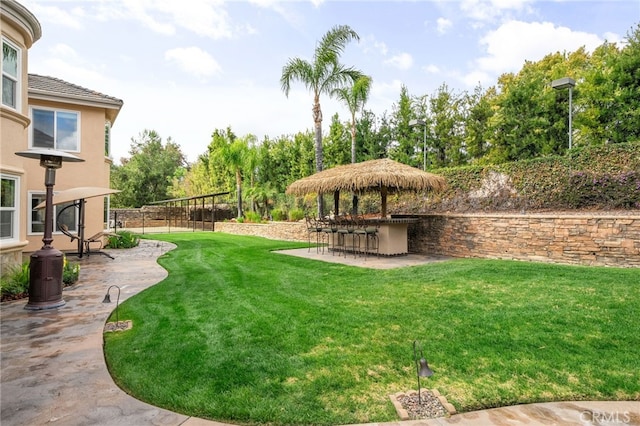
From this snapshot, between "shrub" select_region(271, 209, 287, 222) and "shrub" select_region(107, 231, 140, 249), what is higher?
"shrub" select_region(271, 209, 287, 222)

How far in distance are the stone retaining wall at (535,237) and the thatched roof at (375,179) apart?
1354 mm

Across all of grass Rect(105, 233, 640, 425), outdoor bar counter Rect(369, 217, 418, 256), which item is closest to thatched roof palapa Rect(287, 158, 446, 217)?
outdoor bar counter Rect(369, 217, 418, 256)

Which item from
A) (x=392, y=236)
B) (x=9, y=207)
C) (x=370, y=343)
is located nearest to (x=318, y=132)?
(x=392, y=236)

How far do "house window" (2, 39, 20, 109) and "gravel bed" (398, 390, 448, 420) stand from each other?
966 centimetres

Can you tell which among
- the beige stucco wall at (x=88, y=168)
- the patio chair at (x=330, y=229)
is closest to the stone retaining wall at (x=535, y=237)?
the patio chair at (x=330, y=229)

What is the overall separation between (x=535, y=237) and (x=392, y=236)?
13.0ft

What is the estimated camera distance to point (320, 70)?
16.4 m

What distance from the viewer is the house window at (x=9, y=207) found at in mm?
7738

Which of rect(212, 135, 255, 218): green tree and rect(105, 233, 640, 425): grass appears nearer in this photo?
rect(105, 233, 640, 425): grass

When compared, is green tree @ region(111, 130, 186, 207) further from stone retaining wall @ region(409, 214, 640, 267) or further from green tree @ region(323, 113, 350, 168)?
stone retaining wall @ region(409, 214, 640, 267)

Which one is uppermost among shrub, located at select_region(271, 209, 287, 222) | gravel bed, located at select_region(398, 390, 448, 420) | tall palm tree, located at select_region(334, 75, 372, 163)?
tall palm tree, located at select_region(334, 75, 372, 163)

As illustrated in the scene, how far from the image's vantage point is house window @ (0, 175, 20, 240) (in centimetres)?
774

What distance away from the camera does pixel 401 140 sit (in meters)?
19.2

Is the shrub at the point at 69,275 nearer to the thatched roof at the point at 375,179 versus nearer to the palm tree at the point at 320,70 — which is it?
the thatched roof at the point at 375,179
